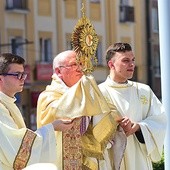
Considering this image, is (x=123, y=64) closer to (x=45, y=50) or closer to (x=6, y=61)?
(x=6, y=61)

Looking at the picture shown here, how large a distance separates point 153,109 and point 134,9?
89.1 feet

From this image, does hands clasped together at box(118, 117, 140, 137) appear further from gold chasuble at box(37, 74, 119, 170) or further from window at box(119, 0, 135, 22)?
window at box(119, 0, 135, 22)

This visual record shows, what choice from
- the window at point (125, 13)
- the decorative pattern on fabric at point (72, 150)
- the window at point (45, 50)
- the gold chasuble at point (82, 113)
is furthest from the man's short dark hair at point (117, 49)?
the window at point (125, 13)

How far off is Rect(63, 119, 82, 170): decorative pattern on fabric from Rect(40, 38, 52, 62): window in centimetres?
2383

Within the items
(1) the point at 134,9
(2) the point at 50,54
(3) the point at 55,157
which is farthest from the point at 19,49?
(3) the point at 55,157

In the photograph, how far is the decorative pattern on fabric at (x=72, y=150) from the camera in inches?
237

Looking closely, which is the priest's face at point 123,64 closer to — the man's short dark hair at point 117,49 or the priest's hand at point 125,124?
the man's short dark hair at point 117,49

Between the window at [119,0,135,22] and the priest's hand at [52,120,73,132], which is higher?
the window at [119,0,135,22]

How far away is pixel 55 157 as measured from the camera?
5.59m

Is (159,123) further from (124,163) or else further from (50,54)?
(50,54)

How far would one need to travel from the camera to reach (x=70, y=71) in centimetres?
604

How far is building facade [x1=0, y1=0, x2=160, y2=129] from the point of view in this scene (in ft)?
94.6

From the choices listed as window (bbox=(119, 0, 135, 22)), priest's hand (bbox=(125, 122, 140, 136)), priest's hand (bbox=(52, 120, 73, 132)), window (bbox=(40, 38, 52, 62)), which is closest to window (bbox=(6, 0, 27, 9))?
window (bbox=(40, 38, 52, 62))

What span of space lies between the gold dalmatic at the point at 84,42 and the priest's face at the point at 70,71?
0.19 feet
